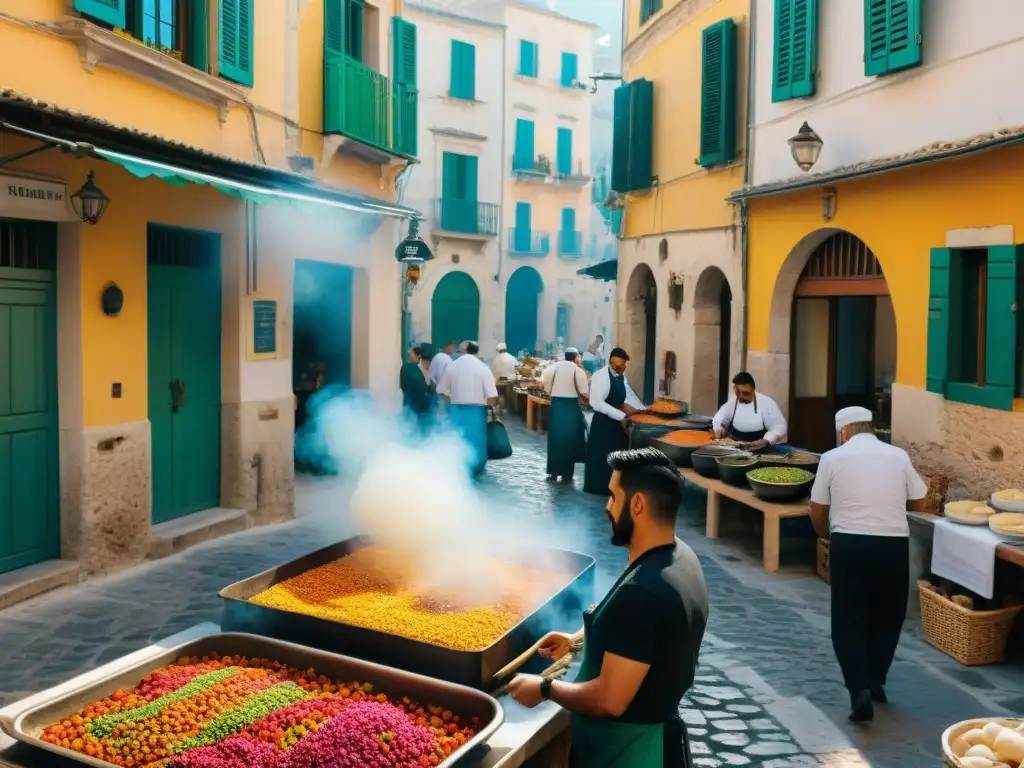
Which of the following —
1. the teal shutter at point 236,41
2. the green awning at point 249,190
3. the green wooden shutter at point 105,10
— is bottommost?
the green awning at point 249,190

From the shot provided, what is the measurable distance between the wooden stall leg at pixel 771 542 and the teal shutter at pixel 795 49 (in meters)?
5.47

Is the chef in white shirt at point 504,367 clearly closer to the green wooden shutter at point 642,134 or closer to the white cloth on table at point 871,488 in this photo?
the green wooden shutter at point 642,134

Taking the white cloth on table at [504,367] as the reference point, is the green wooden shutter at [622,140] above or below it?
above

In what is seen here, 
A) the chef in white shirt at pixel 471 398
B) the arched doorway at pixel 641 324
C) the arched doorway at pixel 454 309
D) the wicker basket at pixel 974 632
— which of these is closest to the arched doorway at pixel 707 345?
the arched doorway at pixel 641 324

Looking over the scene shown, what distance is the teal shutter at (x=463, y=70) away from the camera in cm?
3247

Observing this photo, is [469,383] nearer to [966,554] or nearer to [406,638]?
[966,554]

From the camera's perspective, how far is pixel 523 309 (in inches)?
1500

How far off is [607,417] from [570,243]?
26407mm

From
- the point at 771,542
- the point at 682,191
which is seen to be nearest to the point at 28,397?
the point at 771,542

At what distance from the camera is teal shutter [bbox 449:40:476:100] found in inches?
1278

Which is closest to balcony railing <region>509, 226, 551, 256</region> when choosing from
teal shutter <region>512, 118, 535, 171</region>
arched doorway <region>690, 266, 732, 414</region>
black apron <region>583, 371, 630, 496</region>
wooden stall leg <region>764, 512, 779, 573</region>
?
teal shutter <region>512, 118, 535, 171</region>

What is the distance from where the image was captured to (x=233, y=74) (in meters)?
9.98

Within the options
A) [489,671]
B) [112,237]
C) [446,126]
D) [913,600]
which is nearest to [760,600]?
[913,600]

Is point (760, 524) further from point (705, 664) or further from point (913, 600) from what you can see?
point (705, 664)
